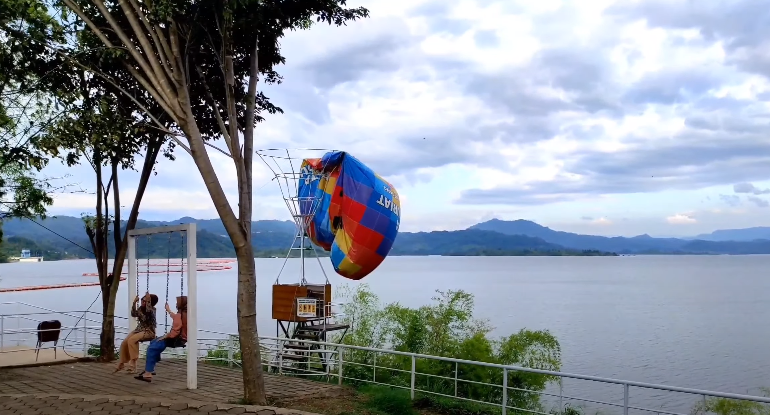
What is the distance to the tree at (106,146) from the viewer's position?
1161cm

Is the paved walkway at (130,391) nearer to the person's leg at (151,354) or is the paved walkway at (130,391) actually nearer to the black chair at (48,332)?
A: the person's leg at (151,354)

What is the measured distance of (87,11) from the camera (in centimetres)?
1203

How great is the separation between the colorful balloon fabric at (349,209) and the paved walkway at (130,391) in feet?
9.54

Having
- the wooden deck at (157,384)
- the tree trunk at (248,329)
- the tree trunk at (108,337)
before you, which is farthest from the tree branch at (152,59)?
the tree trunk at (108,337)

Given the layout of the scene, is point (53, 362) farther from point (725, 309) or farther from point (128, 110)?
point (725, 309)

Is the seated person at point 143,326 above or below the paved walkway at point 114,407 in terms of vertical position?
above

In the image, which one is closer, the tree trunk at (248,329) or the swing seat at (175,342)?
the tree trunk at (248,329)

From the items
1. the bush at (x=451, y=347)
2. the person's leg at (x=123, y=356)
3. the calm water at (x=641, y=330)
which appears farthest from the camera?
the calm water at (x=641, y=330)

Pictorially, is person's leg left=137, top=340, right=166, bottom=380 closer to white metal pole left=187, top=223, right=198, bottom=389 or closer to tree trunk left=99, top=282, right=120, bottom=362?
white metal pole left=187, top=223, right=198, bottom=389

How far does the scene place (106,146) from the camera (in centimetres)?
1207

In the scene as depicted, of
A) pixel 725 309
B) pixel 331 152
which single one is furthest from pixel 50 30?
pixel 725 309

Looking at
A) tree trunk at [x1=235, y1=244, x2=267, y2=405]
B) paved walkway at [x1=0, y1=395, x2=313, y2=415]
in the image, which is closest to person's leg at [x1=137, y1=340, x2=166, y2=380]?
paved walkway at [x1=0, y1=395, x2=313, y2=415]

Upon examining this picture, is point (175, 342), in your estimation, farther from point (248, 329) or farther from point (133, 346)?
point (248, 329)

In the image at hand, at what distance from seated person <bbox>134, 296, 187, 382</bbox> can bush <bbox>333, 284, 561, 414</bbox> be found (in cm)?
648
